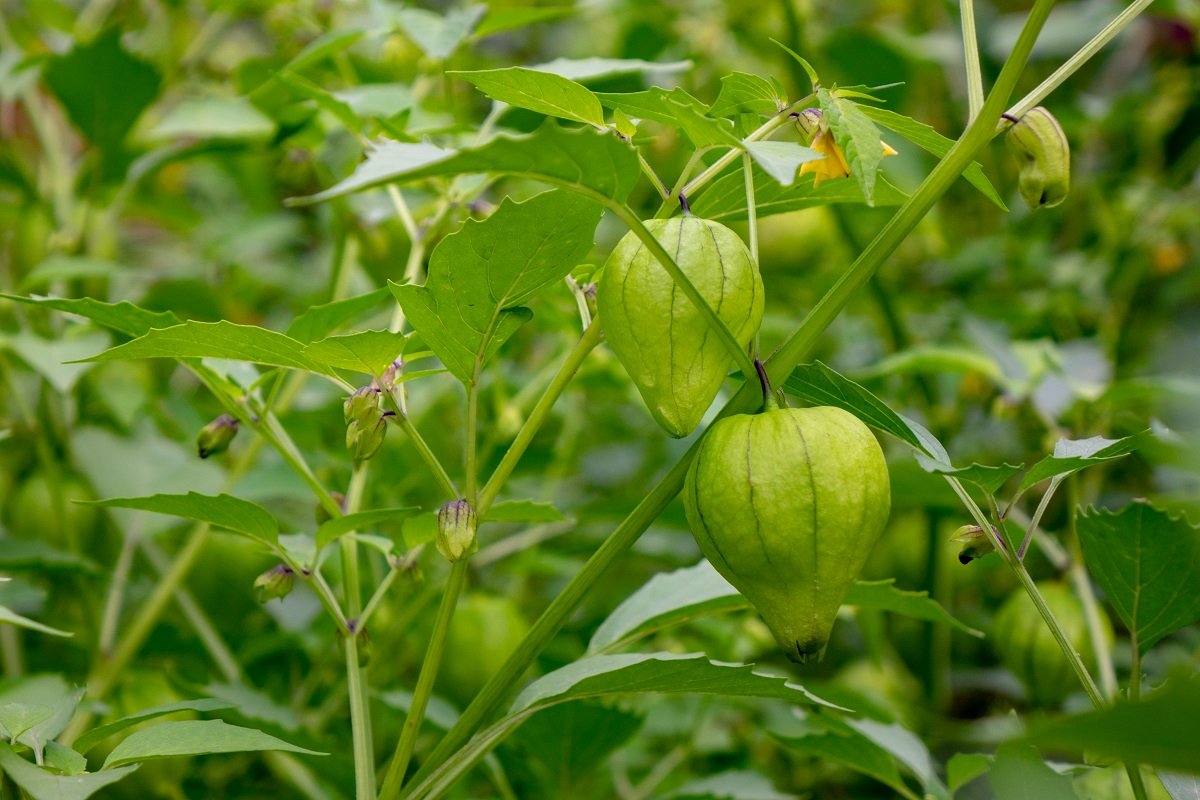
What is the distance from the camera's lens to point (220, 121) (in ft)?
2.85

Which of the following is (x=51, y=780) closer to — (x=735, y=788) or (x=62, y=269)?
(x=735, y=788)

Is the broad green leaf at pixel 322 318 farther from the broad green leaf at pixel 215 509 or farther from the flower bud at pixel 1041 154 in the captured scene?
the flower bud at pixel 1041 154

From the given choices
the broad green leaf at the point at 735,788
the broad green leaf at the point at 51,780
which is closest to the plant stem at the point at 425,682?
the broad green leaf at the point at 51,780

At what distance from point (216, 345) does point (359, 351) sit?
5 cm

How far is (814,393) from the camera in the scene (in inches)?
17.6

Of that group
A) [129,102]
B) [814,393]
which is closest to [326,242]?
[129,102]

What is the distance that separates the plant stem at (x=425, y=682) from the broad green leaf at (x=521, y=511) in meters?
0.04

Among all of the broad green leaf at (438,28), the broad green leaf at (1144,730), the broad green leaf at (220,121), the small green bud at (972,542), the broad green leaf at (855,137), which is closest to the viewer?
the broad green leaf at (1144,730)

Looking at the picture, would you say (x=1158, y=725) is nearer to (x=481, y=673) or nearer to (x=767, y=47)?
(x=481, y=673)

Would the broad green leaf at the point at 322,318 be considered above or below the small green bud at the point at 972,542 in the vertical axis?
above

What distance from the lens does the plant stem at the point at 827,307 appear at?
1.32ft

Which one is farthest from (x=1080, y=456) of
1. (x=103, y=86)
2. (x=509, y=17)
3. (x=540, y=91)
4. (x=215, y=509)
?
(x=103, y=86)

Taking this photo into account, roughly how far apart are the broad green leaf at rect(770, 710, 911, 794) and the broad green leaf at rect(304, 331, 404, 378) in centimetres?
30

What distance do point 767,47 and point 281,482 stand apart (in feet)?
2.76
